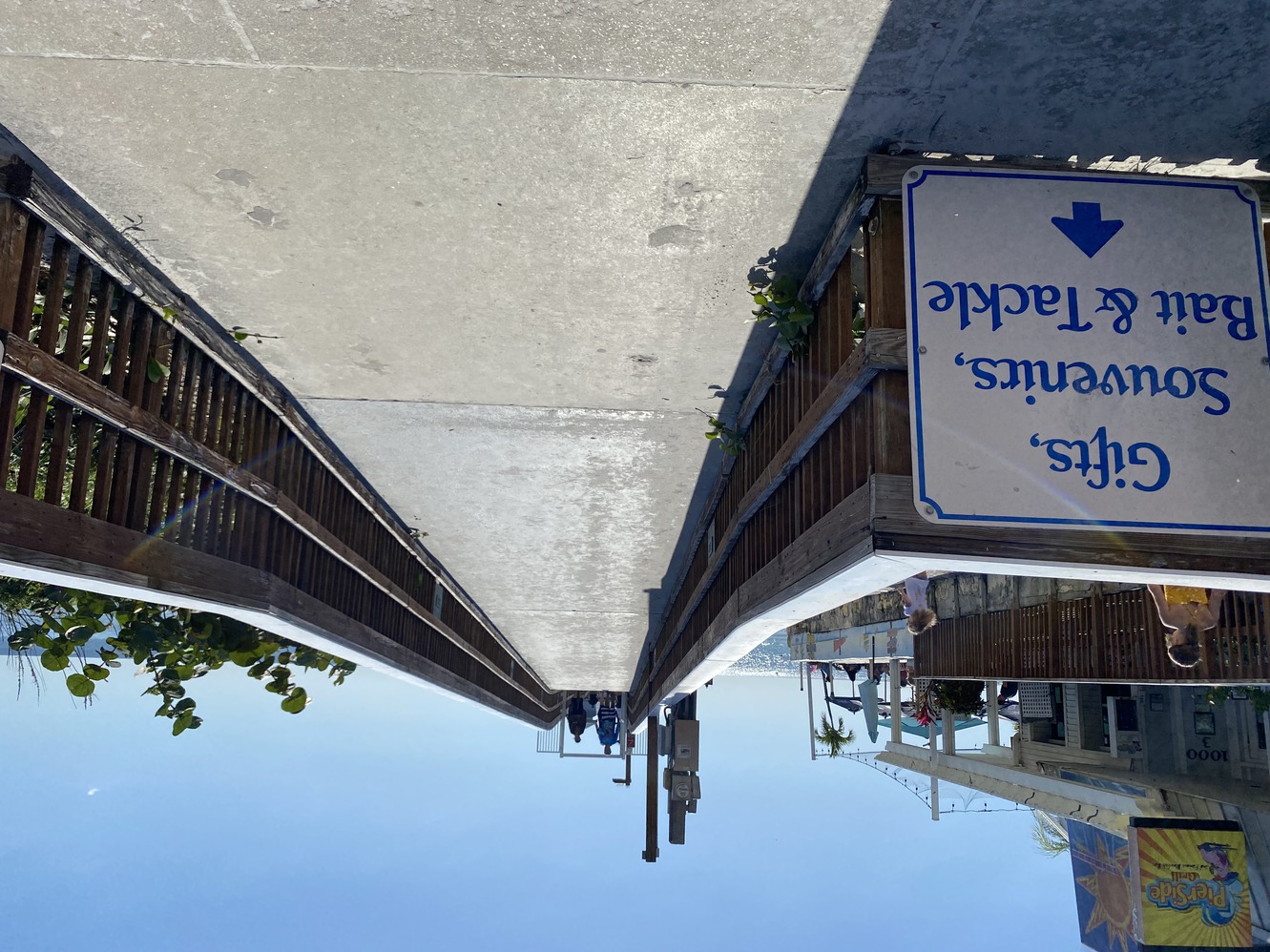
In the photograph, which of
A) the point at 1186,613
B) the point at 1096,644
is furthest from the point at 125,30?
the point at 1096,644

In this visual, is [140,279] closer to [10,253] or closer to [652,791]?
[10,253]

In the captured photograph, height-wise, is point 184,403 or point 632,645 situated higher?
point 184,403

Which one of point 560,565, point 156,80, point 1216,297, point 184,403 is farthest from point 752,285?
point 560,565

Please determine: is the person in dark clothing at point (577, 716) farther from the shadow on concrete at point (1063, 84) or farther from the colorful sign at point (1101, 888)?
the shadow on concrete at point (1063, 84)

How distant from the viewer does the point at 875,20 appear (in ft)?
8.00

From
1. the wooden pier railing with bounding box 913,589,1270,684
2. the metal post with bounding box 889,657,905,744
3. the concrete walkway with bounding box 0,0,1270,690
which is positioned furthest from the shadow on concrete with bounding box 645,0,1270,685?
the metal post with bounding box 889,657,905,744

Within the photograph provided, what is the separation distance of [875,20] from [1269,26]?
104 cm

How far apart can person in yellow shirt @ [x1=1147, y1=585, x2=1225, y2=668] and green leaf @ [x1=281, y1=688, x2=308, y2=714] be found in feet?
21.4

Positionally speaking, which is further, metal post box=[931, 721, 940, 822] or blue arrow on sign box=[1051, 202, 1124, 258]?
metal post box=[931, 721, 940, 822]

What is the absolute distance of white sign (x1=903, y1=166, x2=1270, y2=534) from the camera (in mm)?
2488

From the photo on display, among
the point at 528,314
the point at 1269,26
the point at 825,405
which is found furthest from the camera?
the point at 528,314

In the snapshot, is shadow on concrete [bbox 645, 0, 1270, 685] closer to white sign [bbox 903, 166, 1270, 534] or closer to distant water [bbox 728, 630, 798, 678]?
white sign [bbox 903, 166, 1270, 534]

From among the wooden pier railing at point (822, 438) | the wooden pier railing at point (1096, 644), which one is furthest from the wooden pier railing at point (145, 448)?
the wooden pier railing at point (1096, 644)

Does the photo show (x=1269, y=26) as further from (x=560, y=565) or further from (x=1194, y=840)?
(x=1194, y=840)
